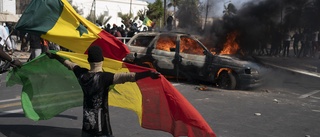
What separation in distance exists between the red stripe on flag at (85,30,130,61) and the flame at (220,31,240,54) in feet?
20.8

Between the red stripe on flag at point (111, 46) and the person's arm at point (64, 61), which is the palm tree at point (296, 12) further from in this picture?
the person's arm at point (64, 61)

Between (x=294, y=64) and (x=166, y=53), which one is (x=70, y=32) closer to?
(x=166, y=53)

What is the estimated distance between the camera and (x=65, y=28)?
4.73 metres

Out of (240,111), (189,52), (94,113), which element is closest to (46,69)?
(94,113)

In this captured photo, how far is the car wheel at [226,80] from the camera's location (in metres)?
9.74

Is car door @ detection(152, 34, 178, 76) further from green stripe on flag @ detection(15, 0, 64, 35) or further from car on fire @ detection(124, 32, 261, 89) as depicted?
green stripe on flag @ detection(15, 0, 64, 35)

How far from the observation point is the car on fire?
379 inches

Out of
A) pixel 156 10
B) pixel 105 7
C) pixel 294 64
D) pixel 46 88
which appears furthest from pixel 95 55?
pixel 105 7

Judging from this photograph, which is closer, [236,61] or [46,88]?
[46,88]

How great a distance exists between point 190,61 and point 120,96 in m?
5.66

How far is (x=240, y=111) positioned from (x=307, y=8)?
6.19 metres

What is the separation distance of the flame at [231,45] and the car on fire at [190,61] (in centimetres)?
65

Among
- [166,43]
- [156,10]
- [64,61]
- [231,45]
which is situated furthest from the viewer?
[156,10]

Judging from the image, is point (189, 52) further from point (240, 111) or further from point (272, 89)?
point (240, 111)
